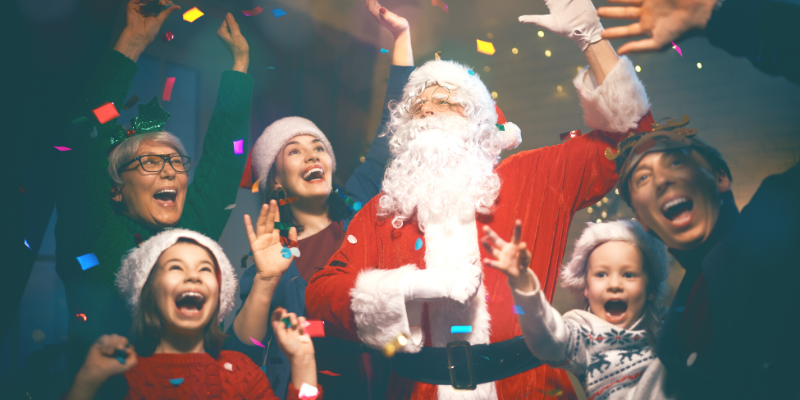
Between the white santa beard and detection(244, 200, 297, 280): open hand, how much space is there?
457mm

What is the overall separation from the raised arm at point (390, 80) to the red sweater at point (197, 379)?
37.1 inches

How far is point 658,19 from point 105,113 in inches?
83.0

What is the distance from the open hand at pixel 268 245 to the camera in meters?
2.15

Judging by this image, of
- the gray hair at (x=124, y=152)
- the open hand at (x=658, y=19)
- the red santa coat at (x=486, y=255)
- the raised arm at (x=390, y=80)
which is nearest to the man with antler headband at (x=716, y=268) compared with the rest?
the red santa coat at (x=486, y=255)

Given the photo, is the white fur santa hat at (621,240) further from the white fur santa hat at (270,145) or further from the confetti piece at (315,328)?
the white fur santa hat at (270,145)

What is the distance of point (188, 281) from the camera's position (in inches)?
77.7

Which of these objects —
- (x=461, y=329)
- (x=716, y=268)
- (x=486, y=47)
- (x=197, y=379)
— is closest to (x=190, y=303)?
(x=197, y=379)

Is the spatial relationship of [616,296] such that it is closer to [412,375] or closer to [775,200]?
[775,200]

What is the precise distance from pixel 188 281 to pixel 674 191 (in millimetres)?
1784

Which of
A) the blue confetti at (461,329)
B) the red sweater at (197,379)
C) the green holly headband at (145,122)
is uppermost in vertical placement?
the green holly headband at (145,122)

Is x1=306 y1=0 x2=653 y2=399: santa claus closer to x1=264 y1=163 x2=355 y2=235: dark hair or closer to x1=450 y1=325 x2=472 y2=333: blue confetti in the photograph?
x1=450 y1=325 x2=472 y2=333: blue confetti

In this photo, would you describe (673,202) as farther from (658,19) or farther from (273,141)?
(273,141)

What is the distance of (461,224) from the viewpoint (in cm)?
206

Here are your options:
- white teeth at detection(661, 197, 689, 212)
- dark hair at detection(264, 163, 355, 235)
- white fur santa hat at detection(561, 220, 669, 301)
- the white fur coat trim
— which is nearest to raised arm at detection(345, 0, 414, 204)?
dark hair at detection(264, 163, 355, 235)
